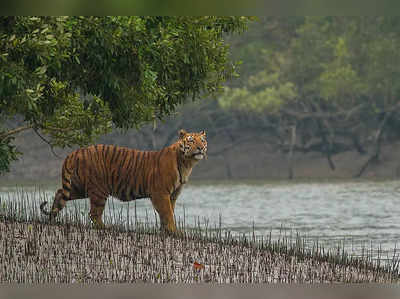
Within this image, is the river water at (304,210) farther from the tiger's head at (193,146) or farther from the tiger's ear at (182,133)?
the tiger's ear at (182,133)

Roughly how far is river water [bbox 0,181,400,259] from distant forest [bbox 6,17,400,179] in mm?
5804

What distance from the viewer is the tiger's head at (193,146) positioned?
12.8 metres

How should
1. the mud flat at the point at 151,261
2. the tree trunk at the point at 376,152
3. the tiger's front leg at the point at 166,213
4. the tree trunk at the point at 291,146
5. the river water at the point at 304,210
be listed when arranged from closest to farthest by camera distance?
the mud flat at the point at 151,261, the tiger's front leg at the point at 166,213, the river water at the point at 304,210, the tree trunk at the point at 376,152, the tree trunk at the point at 291,146

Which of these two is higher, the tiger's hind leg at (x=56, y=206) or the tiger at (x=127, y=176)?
the tiger at (x=127, y=176)

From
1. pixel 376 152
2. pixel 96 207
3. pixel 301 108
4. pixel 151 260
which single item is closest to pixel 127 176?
pixel 96 207

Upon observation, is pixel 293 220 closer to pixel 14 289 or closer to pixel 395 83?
pixel 14 289

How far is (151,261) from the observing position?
10.7m

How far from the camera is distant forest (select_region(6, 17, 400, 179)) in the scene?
1578 inches

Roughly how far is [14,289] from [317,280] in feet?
11.4

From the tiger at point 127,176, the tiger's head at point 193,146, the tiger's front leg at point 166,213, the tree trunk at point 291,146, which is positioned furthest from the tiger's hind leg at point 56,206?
the tree trunk at point 291,146

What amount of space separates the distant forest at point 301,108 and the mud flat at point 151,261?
Result: 1095 inches

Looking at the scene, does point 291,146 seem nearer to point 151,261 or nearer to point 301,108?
point 301,108

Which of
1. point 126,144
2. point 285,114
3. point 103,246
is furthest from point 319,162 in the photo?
point 103,246

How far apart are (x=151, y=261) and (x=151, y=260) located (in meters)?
0.06
